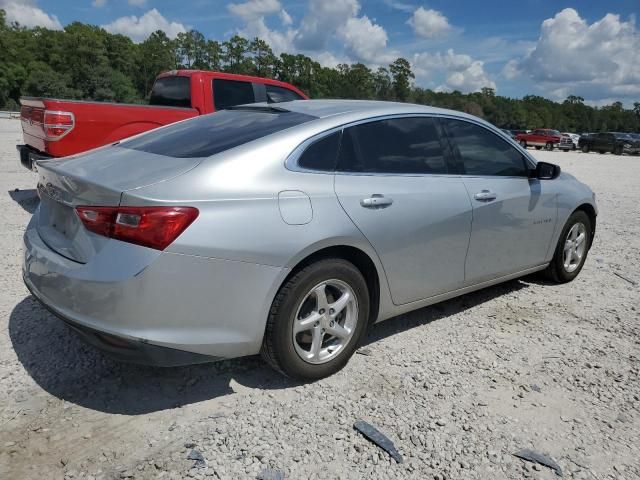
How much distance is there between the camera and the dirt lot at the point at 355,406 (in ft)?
8.01

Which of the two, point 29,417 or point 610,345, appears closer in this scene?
point 29,417

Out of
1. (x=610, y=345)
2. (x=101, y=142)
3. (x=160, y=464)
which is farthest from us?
(x=101, y=142)

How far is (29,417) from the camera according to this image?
2.65 meters

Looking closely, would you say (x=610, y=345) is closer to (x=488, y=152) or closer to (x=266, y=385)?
(x=488, y=152)

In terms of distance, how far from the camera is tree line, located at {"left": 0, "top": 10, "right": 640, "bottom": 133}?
7169 centimetres

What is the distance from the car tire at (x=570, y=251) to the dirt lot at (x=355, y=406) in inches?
32.0

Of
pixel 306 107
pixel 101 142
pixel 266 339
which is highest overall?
pixel 306 107

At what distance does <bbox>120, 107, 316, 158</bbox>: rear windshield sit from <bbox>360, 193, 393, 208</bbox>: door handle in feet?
2.03

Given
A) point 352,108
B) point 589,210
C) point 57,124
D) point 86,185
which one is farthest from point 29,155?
point 589,210

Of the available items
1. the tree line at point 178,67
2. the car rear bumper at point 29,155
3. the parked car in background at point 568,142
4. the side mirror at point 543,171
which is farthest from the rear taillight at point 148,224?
the tree line at point 178,67

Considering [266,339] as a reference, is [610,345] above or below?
below

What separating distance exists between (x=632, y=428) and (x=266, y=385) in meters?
2.03

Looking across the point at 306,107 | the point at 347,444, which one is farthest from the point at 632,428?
the point at 306,107

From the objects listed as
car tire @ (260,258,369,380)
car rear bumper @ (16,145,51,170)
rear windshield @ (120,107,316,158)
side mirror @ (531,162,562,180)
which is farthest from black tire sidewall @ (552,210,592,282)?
car rear bumper @ (16,145,51,170)
